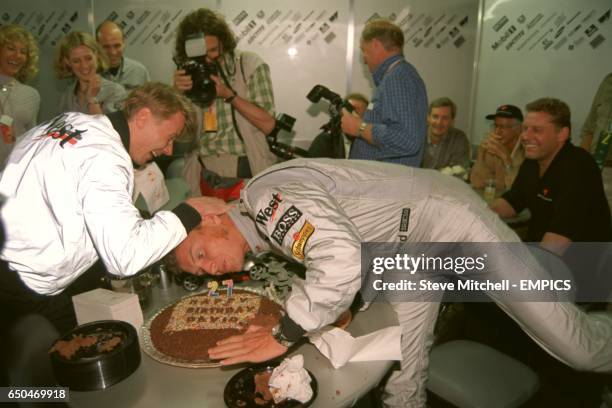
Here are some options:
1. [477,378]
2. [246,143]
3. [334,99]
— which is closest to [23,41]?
[246,143]

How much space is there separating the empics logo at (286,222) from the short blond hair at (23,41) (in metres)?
2.87

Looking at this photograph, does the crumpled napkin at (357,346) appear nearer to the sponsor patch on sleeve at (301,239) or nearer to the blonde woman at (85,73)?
the sponsor patch on sleeve at (301,239)

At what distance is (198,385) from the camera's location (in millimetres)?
1152

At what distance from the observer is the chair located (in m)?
1.61

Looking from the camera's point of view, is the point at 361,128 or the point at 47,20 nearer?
the point at 361,128

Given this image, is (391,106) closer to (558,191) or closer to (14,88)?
(558,191)

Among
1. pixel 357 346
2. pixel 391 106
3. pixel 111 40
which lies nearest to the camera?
pixel 357 346

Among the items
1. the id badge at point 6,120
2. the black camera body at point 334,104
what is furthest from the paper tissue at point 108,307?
the id badge at point 6,120

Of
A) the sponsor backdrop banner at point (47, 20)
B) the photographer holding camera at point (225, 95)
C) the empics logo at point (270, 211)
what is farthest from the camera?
the sponsor backdrop banner at point (47, 20)

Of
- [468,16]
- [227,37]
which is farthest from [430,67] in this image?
[227,37]

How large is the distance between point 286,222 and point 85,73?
246 centimetres

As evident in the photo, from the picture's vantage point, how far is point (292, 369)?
1092mm

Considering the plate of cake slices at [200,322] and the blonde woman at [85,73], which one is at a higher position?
the blonde woman at [85,73]

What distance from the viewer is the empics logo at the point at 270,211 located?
1383mm
